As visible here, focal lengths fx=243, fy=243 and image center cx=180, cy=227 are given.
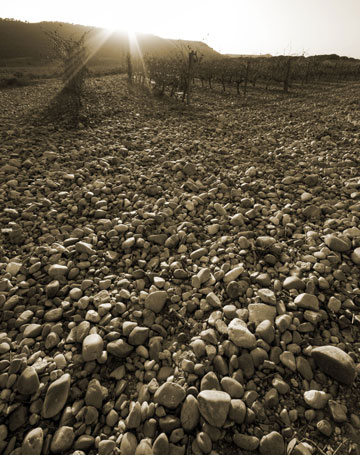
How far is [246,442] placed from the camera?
1.60 meters

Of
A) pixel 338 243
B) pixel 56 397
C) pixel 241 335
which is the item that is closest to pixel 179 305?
pixel 241 335

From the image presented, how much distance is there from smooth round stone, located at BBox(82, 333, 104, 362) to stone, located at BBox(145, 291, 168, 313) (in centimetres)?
55

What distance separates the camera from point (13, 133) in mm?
6891

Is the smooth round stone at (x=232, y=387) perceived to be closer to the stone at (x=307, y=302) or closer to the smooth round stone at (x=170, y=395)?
the smooth round stone at (x=170, y=395)

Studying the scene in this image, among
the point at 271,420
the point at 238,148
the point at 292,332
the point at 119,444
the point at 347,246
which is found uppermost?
the point at 238,148

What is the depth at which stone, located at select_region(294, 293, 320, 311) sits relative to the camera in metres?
2.38

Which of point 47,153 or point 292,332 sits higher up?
point 47,153

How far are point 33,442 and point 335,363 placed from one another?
7.30 ft

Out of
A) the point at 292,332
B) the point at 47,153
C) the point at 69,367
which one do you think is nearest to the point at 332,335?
the point at 292,332

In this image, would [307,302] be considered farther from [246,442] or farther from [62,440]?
[62,440]

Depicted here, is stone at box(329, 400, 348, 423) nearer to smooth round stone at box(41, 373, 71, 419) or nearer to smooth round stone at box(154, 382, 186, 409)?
smooth round stone at box(154, 382, 186, 409)

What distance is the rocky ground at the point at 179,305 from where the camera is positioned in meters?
1.70

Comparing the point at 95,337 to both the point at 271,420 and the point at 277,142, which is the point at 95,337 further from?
the point at 277,142

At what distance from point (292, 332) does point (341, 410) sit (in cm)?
62
